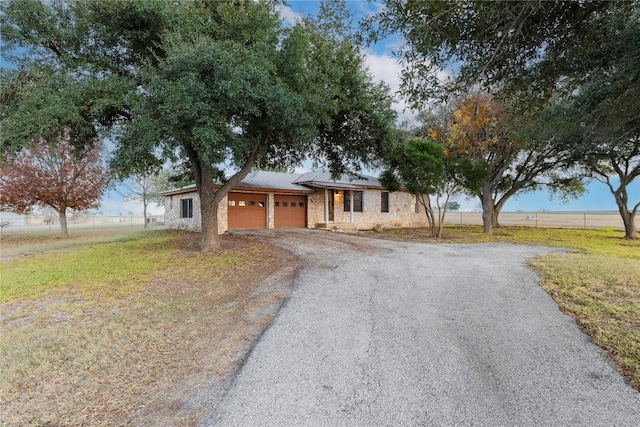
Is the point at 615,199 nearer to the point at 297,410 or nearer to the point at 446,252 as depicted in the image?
the point at 446,252

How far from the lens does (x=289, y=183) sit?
19719mm

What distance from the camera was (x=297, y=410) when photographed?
2551 mm

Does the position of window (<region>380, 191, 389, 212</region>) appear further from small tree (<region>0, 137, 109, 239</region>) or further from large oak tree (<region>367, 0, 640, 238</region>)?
small tree (<region>0, 137, 109, 239</region>)

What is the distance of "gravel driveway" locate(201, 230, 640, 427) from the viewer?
250cm

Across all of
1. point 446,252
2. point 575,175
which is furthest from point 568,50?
point 575,175

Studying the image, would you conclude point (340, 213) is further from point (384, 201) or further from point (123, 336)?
point (123, 336)

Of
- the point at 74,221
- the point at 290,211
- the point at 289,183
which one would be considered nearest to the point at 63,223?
the point at 290,211

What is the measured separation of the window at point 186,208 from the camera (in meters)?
18.5

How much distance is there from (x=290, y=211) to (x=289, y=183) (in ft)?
6.17

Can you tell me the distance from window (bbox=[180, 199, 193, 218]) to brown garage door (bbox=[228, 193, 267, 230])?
3152 millimetres

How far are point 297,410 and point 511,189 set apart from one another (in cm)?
2330

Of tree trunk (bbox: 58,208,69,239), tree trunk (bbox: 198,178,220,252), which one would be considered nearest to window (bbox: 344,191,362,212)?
tree trunk (bbox: 198,178,220,252)

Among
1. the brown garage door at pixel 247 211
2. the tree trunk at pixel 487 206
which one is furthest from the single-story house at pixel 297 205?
the tree trunk at pixel 487 206

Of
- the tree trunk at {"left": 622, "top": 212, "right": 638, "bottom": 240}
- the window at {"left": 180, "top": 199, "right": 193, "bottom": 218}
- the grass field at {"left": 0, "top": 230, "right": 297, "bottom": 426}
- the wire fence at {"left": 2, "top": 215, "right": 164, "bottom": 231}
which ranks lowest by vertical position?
the grass field at {"left": 0, "top": 230, "right": 297, "bottom": 426}
